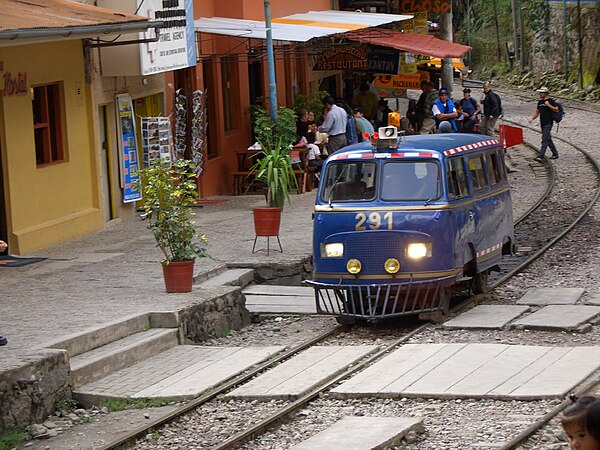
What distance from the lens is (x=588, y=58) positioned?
49.8 metres

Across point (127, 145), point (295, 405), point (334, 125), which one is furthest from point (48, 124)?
point (295, 405)

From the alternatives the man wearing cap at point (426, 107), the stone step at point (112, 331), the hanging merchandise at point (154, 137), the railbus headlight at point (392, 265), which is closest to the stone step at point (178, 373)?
the stone step at point (112, 331)

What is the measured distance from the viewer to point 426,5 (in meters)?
33.5

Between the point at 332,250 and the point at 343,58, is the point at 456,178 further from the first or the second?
the point at 343,58

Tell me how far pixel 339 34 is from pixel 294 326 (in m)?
13.0

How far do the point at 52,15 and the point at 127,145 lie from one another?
15.6 ft

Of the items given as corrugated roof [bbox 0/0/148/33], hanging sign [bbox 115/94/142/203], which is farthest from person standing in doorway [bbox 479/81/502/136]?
corrugated roof [bbox 0/0/148/33]

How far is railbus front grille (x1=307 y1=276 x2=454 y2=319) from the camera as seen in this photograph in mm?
13508

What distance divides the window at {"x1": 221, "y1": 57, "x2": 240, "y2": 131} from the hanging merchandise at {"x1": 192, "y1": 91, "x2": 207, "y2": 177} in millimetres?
2345

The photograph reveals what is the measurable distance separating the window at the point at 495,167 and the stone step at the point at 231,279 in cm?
335

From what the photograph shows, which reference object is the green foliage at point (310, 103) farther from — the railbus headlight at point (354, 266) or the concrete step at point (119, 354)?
the concrete step at point (119, 354)

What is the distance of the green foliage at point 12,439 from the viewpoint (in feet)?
31.8

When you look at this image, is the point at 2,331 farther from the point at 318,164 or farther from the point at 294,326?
the point at 318,164

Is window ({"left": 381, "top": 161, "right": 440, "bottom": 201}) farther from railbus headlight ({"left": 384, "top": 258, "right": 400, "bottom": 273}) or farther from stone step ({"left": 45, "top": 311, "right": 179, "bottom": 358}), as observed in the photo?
stone step ({"left": 45, "top": 311, "right": 179, "bottom": 358})
